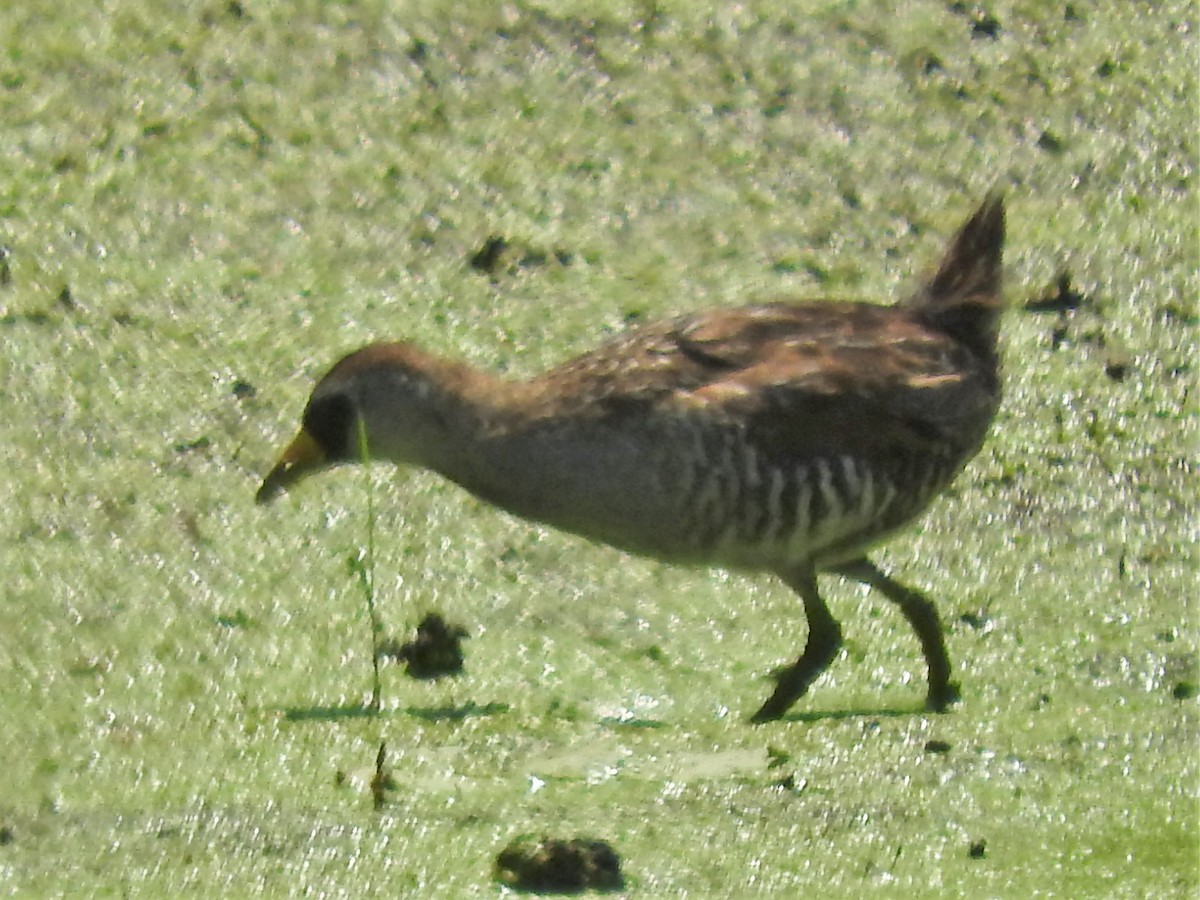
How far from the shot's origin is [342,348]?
6461 millimetres

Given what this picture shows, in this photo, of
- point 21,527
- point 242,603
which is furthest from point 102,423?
point 242,603

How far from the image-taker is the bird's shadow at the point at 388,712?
4809 mm

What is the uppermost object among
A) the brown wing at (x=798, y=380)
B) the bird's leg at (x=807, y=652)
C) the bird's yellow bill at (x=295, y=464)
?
the brown wing at (x=798, y=380)

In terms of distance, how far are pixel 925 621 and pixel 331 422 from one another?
1.47 m

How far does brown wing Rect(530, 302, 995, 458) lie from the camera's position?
516cm

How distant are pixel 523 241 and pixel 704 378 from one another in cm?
186

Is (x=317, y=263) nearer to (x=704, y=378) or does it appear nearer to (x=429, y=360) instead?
(x=429, y=360)

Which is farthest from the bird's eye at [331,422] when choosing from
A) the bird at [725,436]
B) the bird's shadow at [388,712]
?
the bird's shadow at [388,712]

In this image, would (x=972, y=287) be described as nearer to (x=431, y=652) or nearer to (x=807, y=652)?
(x=807, y=652)

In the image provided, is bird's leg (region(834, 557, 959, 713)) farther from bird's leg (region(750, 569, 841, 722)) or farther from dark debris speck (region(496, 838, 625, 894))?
dark debris speck (region(496, 838, 625, 894))

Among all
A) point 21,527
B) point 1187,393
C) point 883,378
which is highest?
point 883,378

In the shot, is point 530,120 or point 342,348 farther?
point 530,120

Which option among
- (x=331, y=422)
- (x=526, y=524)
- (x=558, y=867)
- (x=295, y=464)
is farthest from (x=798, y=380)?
(x=558, y=867)

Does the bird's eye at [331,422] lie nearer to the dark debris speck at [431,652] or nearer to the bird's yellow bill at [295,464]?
the bird's yellow bill at [295,464]
